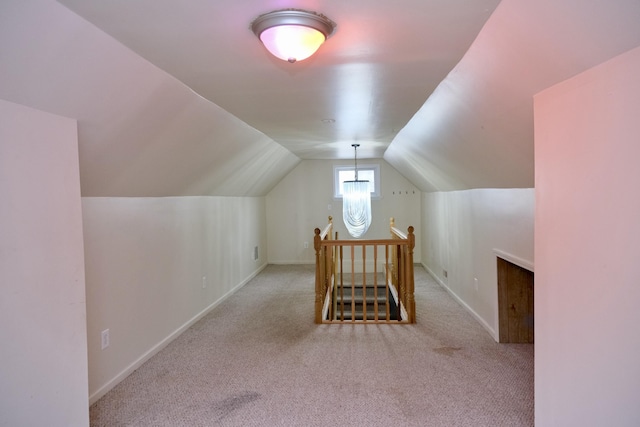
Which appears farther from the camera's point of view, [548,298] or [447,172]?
[447,172]

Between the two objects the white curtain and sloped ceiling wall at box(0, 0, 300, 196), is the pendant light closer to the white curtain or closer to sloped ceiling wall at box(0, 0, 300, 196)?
the white curtain

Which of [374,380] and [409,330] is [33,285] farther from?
[409,330]

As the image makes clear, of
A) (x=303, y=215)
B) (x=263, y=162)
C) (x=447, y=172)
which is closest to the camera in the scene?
(x=447, y=172)

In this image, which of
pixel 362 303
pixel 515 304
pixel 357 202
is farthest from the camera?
pixel 362 303

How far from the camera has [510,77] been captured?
5.90 ft

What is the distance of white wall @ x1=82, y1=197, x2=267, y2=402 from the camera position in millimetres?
2520

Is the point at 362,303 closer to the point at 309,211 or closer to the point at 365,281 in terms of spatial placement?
the point at 365,281

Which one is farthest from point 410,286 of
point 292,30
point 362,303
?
point 292,30

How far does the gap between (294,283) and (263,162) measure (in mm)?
1909

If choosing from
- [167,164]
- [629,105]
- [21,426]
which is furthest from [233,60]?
[21,426]

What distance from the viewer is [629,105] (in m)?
1.14

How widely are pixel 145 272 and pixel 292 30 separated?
239cm

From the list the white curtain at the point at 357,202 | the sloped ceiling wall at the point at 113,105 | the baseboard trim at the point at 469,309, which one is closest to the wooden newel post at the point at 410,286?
the baseboard trim at the point at 469,309

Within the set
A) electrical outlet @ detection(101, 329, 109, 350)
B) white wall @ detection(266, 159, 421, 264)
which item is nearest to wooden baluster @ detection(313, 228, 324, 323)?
electrical outlet @ detection(101, 329, 109, 350)
